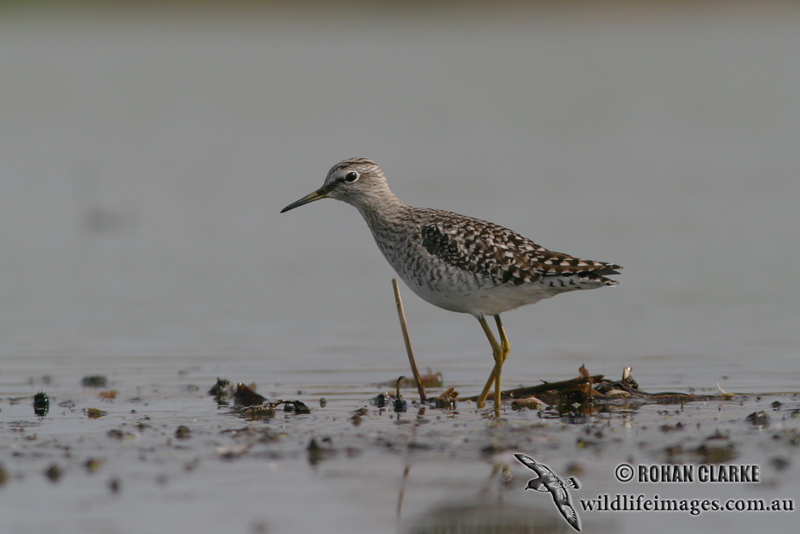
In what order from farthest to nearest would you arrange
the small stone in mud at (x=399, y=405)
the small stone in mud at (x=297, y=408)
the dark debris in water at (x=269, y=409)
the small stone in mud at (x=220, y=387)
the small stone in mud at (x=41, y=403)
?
the small stone in mud at (x=220, y=387), the small stone in mud at (x=41, y=403), the small stone in mud at (x=399, y=405), the small stone in mud at (x=297, y=408), the dark debris in water at (x=269, y=409)

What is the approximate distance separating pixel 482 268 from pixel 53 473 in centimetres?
381

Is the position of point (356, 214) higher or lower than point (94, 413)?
higher

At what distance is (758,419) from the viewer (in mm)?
7488

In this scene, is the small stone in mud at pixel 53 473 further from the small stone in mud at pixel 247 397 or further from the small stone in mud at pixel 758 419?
the small stone in mud at pixel 758 419

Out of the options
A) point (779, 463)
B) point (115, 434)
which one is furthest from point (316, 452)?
point (779, 463)

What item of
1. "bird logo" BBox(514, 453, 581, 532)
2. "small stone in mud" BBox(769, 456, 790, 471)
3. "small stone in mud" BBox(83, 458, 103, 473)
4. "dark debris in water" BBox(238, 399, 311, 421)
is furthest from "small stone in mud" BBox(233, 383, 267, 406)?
"small stone in mud" BBox(769, 456, 790, 471)

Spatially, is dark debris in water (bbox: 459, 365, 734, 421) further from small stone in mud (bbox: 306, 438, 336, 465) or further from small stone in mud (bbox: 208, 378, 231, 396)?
small stone in mud (bbox: 208, 378, 231, 396)

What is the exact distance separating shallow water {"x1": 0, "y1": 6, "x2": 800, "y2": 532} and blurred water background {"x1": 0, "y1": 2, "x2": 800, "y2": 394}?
64 mm

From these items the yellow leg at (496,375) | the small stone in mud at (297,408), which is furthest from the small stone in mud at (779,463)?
the small stone in mud at (297,408)

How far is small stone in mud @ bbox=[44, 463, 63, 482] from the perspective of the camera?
6309 millimetres

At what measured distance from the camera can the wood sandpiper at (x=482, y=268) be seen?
883 centimetres

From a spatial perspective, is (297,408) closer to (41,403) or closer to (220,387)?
(220,387)

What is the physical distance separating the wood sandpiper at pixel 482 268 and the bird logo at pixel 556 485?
2157 millimetres

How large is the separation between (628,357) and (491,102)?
22.3 m
